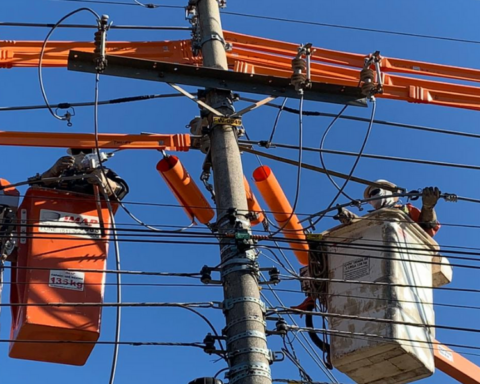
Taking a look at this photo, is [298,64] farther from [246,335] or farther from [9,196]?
[9,196]

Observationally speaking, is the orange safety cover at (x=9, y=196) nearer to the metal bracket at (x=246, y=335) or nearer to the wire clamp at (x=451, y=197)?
the metal bracket at (x=246, y=335)

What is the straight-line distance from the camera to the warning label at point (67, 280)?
9180mm

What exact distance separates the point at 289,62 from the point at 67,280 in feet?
14.1

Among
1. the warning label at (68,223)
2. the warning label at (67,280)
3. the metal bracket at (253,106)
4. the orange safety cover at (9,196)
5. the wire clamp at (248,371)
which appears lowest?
the wire clamp at (248,371)

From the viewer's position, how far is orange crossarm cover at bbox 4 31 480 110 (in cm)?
1095

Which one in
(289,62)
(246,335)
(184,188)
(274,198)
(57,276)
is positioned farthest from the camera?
(289,62)

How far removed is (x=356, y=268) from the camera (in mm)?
10016

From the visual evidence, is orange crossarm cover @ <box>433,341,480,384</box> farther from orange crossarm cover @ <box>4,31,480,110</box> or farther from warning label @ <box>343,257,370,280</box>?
orange crossarm cover @ <box>4,31,480,110</box>

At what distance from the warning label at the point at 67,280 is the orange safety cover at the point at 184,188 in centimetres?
126

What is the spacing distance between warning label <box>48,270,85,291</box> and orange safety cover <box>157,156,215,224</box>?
4.15 ft

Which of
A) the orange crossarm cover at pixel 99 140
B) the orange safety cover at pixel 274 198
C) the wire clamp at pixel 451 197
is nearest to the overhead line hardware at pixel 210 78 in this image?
the orange crossarm cover at pixel 99 140

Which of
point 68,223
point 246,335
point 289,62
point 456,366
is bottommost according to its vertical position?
point 246,335

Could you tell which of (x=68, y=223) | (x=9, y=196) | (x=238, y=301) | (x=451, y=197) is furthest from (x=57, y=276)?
(x=451, y=197)

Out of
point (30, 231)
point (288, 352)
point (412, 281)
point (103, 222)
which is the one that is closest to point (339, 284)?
point (412, 281)
